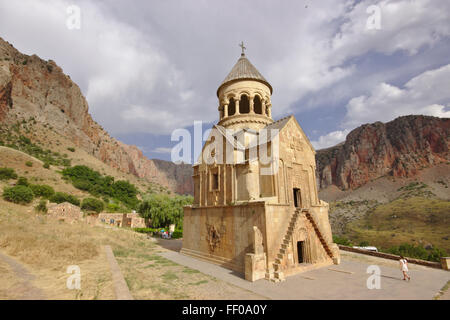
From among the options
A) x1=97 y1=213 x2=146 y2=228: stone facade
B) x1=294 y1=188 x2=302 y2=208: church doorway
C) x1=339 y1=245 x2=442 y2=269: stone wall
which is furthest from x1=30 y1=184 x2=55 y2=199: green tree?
x1=339 y1=245 x2=442 y2=269: stone wall

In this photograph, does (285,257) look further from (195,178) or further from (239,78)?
(239,78)

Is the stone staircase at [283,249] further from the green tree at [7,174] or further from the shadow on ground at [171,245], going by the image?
the green tree at [7,174]

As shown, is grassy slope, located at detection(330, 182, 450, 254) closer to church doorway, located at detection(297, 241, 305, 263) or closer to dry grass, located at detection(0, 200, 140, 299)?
church doorway, located at detection(297, 241, 305, 263)

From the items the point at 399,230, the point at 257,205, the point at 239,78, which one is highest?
the point at 239,78

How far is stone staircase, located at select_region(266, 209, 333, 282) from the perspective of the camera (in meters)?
10.2

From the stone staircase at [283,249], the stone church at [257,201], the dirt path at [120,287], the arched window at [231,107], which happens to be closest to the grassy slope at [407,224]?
the stone church at [257,201]

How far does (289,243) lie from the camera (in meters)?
11.1

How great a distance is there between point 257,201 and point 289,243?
8.70 feet

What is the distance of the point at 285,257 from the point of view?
1085cm

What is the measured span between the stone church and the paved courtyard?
625 mm

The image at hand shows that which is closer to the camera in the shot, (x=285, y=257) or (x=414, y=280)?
(x=414, y=280)
